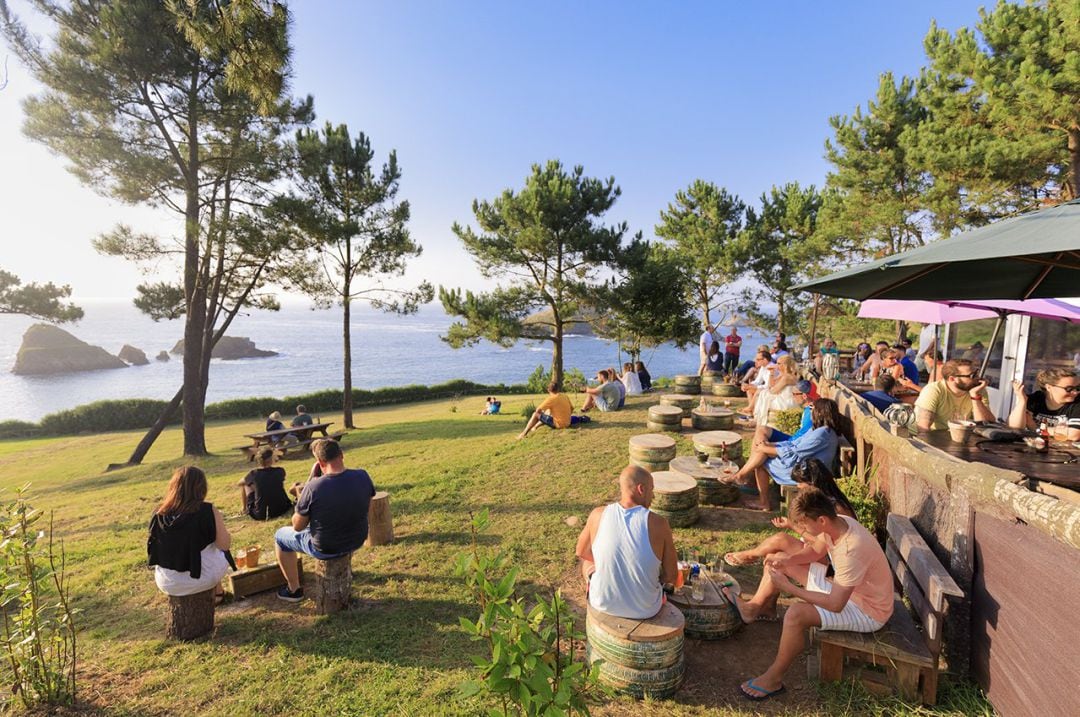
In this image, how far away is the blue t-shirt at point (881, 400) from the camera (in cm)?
734

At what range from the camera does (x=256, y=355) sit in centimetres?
12131

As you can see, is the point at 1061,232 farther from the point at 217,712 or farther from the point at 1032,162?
the point at 1032,162

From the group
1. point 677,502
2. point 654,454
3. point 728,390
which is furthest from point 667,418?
point 677,502

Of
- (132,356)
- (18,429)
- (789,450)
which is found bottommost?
(132,356)

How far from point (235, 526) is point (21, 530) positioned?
13.6 feet

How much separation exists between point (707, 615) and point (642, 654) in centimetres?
88

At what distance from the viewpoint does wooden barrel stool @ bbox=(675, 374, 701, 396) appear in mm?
13094

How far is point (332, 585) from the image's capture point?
451 centimetres

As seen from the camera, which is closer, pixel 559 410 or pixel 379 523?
pixel 379 523

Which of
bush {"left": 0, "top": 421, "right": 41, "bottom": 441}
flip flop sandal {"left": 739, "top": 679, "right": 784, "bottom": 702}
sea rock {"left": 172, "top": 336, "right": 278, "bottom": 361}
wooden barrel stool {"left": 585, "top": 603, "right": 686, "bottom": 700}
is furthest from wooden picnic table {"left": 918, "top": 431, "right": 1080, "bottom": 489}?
sea rock {"left": 172, "top": 336, "right": 278, "bottom": 361}

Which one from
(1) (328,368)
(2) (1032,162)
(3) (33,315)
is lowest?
(1) (328,368)

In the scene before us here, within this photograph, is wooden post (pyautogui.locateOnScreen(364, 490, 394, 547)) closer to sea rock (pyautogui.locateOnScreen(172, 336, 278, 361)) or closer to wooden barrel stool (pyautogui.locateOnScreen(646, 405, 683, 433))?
wooden barrel stool (pyautogui.locateOnScreen(646, 405, 683, 433))

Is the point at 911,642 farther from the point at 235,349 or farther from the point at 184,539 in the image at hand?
the point at 235,349

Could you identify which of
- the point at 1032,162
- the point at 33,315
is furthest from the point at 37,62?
the point at 1032,162
